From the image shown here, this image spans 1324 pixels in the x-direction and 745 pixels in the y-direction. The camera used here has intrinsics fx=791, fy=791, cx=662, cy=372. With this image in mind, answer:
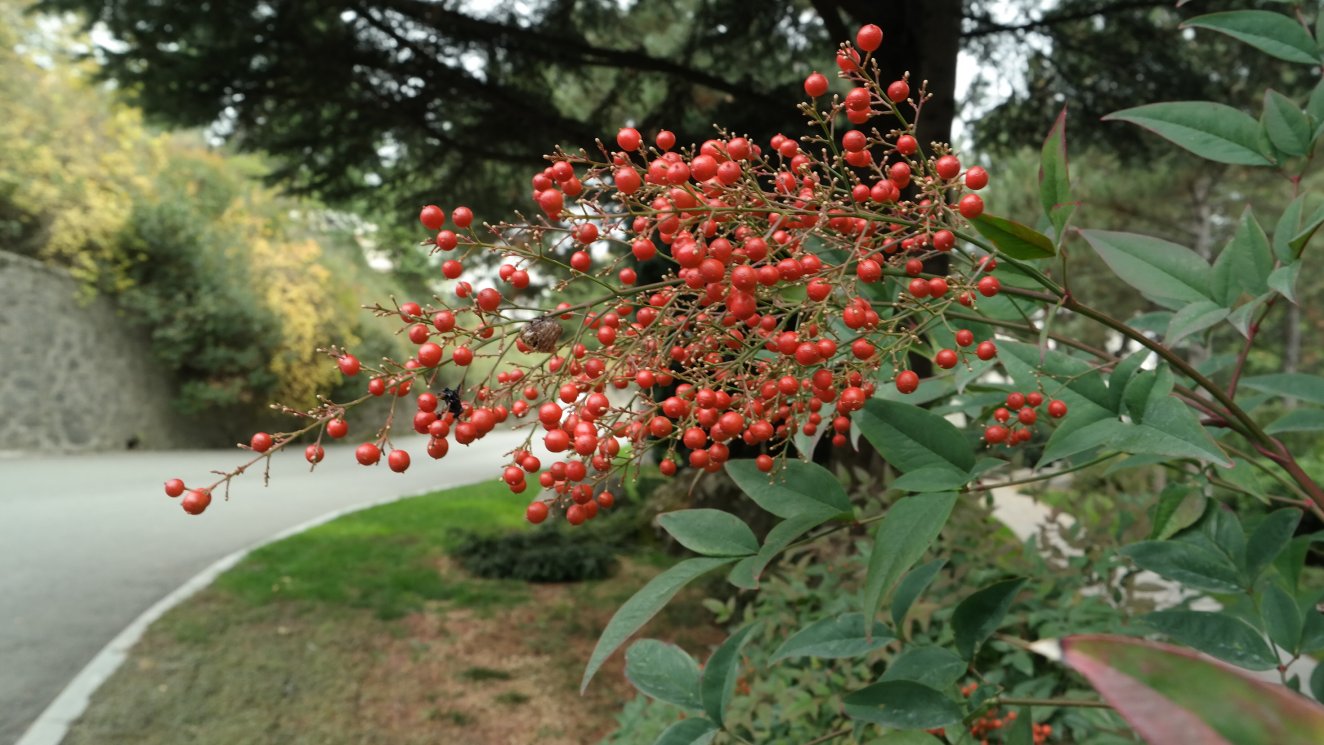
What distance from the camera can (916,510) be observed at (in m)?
0.76

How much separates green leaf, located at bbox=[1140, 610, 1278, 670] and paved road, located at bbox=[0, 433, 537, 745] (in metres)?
4.71

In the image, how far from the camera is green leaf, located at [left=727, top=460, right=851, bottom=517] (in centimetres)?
87

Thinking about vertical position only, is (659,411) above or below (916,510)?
above

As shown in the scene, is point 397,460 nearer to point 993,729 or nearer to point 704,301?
point 704,301

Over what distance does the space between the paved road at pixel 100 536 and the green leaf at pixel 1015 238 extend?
4.76m

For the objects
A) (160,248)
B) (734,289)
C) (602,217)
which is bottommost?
(734,289)

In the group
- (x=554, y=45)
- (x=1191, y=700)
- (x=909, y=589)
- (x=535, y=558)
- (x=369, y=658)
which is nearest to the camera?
(x=1191, y=700)

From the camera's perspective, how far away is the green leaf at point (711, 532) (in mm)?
882

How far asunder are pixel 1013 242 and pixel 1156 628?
51cm

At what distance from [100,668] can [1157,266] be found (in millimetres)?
5285

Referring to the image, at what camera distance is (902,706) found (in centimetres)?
85

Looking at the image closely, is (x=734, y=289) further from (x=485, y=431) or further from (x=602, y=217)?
(x=485, y=431)

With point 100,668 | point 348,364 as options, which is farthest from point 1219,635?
point 100,668

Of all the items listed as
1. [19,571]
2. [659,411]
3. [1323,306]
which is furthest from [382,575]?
[1323,306]
